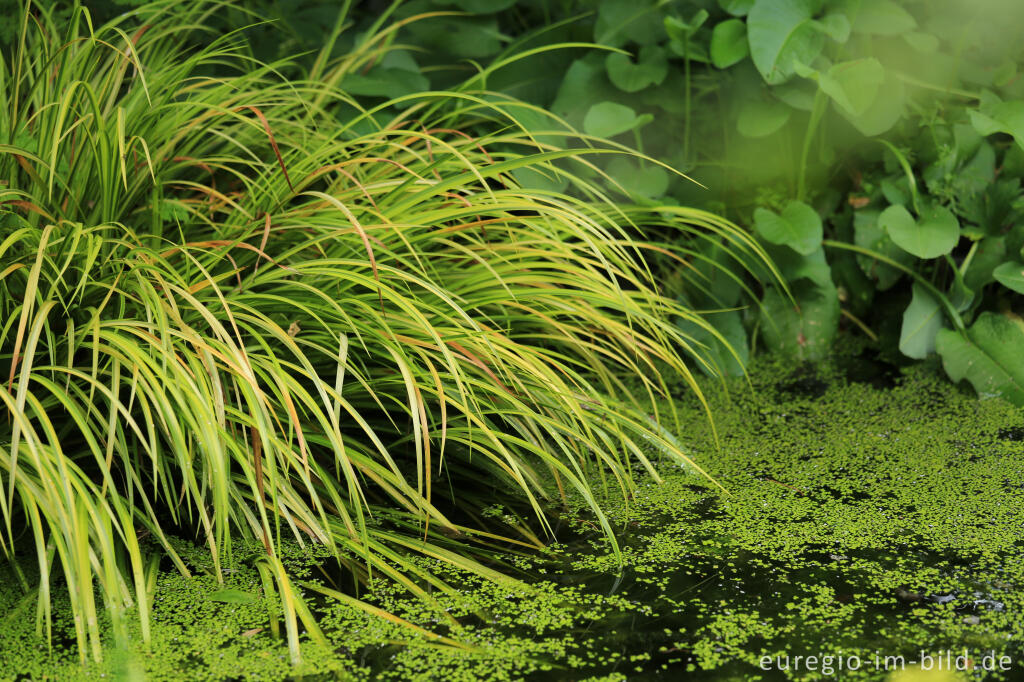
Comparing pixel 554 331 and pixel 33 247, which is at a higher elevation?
pixel 33 247

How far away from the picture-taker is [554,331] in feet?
7.61

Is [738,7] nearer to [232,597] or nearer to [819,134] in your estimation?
[819,134]

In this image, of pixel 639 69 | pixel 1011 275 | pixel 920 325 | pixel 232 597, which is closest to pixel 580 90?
pixel 639 69

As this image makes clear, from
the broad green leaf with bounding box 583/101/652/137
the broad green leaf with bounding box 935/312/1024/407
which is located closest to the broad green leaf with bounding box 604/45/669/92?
the broad green leaf with bounding box 583/101/652/137

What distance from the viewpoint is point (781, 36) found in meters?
2.68

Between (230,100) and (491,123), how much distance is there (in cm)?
80

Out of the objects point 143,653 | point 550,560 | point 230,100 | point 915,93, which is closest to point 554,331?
point 550,560

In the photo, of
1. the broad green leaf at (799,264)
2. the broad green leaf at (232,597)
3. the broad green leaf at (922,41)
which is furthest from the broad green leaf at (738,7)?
the broad green leaf at (232,597)

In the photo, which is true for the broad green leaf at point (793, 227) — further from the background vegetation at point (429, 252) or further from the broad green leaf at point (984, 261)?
the broad green leaf at point (984, 261)

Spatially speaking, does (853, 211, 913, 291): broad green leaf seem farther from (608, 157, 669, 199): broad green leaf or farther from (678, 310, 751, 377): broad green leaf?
(608, 157, 669, 199): broad green leaf

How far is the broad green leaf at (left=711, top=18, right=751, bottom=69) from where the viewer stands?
2752 millimetres

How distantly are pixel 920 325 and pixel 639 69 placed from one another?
988mm

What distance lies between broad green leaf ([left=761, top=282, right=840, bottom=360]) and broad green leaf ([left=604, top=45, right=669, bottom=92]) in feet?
2.13

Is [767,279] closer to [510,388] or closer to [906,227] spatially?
[906,227]
